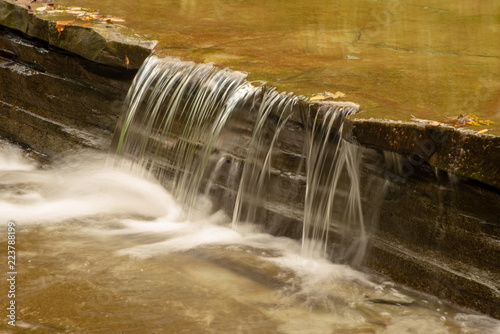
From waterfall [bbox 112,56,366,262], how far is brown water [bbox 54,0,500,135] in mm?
239

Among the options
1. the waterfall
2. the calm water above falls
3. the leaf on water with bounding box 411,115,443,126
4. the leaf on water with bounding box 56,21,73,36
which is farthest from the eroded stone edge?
the leaf on water with bounding box 56,21,73,36

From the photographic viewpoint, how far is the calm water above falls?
348cm

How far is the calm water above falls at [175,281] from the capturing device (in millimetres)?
3484

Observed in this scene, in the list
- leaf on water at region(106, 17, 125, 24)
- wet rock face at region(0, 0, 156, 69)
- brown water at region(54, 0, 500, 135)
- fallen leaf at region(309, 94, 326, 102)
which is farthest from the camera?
leaf on water at region(106, 17, 125, 24)

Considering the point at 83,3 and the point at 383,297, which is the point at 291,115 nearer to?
the point at 383,297

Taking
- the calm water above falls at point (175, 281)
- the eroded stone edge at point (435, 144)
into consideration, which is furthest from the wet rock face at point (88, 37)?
the eroded stone edge at point (435, 144)

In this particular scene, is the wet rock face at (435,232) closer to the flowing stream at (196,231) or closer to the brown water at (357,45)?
the flowing stream at (196,231)

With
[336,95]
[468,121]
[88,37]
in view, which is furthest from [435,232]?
[88,37]

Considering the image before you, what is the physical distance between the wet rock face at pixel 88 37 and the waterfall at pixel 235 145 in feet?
0.70

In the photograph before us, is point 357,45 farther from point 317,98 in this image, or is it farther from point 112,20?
point 112,20

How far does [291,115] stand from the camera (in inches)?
176

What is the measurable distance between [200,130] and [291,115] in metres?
1.01

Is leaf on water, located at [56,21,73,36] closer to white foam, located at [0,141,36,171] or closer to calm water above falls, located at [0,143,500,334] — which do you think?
white foam, located at [0,141,36,171]

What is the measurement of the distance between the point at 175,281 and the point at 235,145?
1396 millimetres
